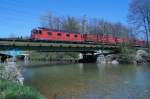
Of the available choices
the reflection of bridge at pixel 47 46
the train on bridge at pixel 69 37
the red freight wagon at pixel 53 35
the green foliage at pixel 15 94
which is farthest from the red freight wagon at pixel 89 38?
the green foliage at pixel 15 94

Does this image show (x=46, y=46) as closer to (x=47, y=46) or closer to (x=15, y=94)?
(x=47, y=46)

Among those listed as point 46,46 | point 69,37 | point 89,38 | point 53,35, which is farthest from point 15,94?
point 89,38

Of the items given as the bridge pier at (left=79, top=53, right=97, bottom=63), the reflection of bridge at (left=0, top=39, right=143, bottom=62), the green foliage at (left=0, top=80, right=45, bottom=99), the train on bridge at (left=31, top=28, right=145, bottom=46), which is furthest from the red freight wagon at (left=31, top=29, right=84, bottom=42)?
the green foliage at (left=0, top=80, right=45, bottom=99)

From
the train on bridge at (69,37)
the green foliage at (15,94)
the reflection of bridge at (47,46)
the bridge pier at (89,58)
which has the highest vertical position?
the train on bridge at (69,37)

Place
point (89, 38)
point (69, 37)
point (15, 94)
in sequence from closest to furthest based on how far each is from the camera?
point (15, 94), point (69, 37), point (89, 38)

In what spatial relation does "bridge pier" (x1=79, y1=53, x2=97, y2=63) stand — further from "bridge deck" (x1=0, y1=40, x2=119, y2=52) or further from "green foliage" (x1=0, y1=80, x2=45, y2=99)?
"green foliage" (x1=0, y1=80, x2=45, y2=99)

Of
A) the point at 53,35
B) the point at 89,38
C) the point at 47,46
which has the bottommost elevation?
the point at 47,46

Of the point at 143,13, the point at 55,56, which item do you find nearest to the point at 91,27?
the point at 55,56

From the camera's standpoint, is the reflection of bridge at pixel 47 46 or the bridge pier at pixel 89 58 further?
the bridge pier at pixel 89 58

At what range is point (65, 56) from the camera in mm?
87625

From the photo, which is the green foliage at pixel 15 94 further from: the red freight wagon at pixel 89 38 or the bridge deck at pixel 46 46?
the red freight wagon at pixel 89 38

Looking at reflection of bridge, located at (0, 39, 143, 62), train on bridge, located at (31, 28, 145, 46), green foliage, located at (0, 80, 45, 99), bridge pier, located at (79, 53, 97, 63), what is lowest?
bridge pier, located at (79, 53, 97, 63)

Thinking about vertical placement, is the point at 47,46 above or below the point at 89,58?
above

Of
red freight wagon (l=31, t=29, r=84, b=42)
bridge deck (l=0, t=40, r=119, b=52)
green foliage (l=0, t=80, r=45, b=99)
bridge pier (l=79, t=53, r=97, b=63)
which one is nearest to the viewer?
green foliage (l=0, t=80, r=45, b=99)
